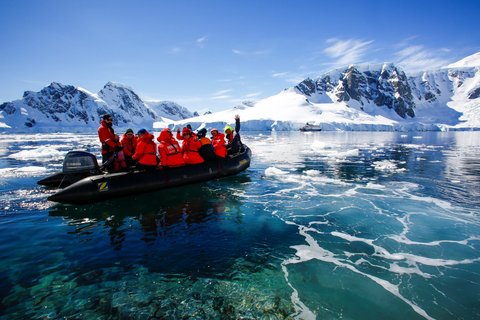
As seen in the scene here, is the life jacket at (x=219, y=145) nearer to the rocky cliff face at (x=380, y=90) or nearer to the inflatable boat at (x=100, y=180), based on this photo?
the inflatable boat at (x=100, y=180)

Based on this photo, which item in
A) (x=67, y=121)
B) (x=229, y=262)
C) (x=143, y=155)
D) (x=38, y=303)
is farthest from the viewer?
(x=67, y=121)

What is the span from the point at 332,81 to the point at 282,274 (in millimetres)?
202219

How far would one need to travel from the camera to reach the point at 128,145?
1062 cm

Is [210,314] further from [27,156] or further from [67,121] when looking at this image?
[67,121]

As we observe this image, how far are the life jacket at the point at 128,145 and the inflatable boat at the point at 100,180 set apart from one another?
1.00m

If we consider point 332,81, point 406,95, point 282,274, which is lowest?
point 282,274

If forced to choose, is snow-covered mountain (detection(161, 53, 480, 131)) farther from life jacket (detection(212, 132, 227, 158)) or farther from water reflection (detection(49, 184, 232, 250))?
water reflection (detection(49, 184, 232, 250))

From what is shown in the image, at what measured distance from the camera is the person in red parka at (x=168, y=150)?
10.5m

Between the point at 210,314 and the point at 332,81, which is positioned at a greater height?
the point at 332,81

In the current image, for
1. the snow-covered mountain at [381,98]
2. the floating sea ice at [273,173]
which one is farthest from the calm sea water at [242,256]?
the snow-covered mountain at [381,98]

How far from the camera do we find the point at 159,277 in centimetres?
512

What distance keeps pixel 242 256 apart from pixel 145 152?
5.72 meters

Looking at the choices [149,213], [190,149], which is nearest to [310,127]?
[190,149]

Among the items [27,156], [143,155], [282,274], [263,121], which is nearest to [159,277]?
[282,274]
